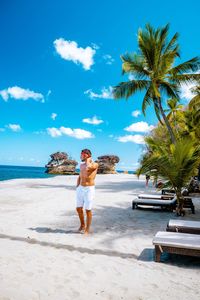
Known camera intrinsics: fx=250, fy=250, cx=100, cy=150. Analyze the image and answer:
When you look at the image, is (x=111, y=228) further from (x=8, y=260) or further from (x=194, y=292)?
(x=194, y=292)

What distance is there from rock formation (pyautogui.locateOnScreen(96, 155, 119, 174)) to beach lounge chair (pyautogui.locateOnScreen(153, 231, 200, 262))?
1817 inches

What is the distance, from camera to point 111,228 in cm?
634

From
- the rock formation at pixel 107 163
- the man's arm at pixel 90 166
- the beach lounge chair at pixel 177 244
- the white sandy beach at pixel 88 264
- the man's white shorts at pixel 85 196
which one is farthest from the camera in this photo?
the rock formation at pixel 107 163

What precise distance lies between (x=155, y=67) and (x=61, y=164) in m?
52.3

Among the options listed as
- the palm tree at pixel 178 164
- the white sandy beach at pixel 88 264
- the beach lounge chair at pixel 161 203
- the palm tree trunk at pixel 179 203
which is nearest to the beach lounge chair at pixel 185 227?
the white sandy beach at pixel 88 264

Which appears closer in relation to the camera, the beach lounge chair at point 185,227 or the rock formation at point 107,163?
the beach lounge chair at point 185,227

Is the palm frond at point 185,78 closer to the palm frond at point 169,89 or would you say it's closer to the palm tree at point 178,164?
the palm frond at point 169,89

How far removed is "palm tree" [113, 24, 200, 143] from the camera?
1483cm

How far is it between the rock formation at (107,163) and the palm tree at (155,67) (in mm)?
35278

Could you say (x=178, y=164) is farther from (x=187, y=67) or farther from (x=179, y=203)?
(x=187, y=67)

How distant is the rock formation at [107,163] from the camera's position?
50.5 meters

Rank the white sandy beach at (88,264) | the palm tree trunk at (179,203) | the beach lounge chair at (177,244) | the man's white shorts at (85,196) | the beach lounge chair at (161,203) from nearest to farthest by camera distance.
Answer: the white sandy beach at (88,264) < the beach lounge chair at (177,244) < the man's white shorts at (85,196) < the palm tree trunk at (179,203) < the beach lounge chair at (161,203)

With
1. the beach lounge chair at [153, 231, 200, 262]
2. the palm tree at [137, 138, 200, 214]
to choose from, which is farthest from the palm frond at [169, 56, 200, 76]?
the beach lounge chair at [153, 231, 200, 262]

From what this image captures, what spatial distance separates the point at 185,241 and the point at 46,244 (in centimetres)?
262
